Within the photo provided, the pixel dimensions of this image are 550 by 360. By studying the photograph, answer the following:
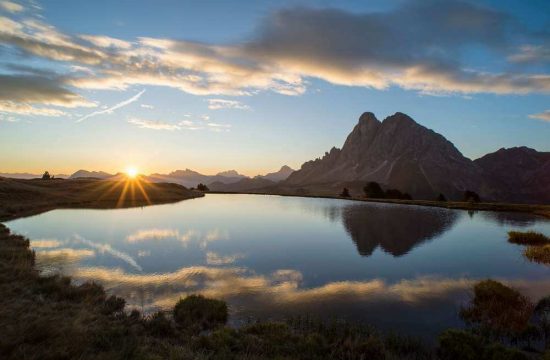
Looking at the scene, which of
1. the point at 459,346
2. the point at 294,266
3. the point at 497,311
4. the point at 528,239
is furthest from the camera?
the point at 528,239

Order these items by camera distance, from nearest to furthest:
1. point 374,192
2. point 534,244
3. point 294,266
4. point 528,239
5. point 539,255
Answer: point 294,266, point 539,255, point 534,244, point 528,239, point 374,192

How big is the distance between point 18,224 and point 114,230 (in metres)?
15.6

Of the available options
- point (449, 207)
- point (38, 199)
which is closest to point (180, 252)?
point (38, 199)

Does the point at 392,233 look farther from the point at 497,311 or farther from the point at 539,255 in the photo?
the point at 497,311

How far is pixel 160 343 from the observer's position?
46.6ft

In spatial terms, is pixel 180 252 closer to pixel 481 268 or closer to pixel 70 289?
pixel 70 289

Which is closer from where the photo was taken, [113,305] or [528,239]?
[113,305]

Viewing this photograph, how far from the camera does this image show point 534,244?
153 ft

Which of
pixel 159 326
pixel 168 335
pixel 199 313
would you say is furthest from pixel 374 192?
pixel 168 335

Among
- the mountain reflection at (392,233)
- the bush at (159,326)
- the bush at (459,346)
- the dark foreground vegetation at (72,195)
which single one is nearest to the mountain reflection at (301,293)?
the bush at (459,346)

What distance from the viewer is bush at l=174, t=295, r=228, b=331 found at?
17422mm

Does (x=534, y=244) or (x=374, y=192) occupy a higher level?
(x=374, y=192)

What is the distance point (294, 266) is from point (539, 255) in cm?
2670

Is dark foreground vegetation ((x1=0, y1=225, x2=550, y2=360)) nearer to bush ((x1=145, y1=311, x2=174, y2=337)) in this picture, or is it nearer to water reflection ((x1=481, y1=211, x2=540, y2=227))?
bush ((x1=145, y1=311, x2=174, y2=337))
